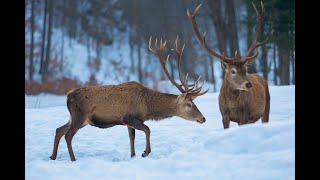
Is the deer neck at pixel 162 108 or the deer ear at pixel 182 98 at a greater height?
the deer ear at pixel 182 98

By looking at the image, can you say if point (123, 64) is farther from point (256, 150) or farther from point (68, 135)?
point (256, 150)

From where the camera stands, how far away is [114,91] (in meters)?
4.90

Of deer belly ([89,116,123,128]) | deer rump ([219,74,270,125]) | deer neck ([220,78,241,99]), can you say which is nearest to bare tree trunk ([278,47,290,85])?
deer rump ([219,74,270,125])

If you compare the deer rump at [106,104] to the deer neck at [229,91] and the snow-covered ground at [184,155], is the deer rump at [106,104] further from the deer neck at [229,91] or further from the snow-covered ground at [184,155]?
the deer neck at [229,91]

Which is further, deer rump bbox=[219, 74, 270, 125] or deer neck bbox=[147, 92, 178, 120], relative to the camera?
deer neck bbox=[147, 92, 178, 120]

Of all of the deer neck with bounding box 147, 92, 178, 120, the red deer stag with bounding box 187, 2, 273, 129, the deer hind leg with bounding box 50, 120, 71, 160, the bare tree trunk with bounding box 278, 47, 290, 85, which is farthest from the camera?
the bare tree trunk with bounding box 278, 47, 290, 85

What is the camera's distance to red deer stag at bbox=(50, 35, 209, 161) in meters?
4.66

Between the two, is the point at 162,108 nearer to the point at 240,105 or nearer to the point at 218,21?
the point at 240,105

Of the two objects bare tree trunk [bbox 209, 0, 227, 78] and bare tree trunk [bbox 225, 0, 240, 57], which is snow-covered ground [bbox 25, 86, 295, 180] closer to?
bare tree trunk [bbox 209, 0, 227, 78]

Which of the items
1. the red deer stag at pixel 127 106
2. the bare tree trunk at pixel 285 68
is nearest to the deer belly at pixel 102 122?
the red deer stag at pixel 127 106

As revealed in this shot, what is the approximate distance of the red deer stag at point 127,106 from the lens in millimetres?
4656

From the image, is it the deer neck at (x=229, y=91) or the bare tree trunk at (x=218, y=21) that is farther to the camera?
the bare tree trunk at (x=218, y=21)
